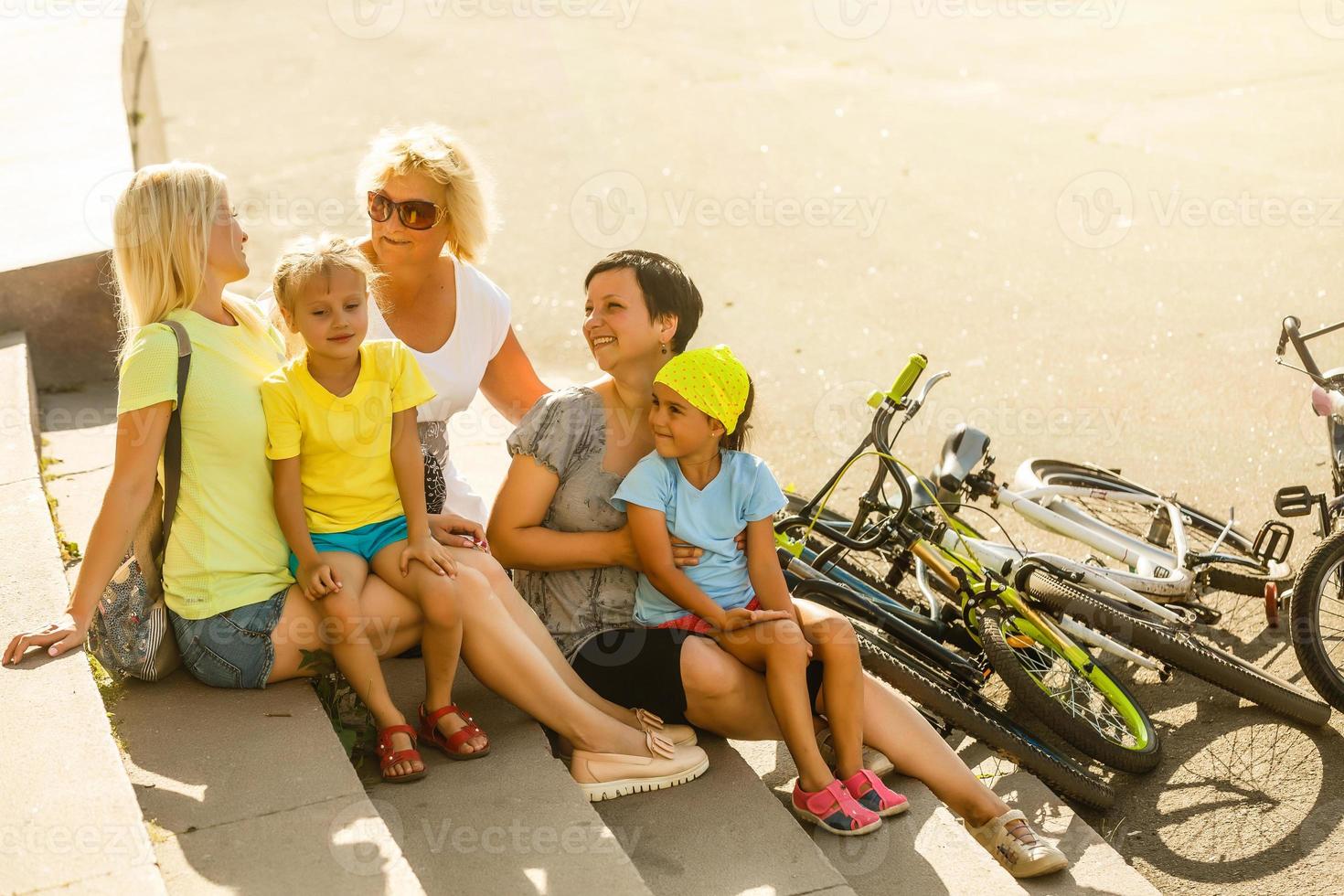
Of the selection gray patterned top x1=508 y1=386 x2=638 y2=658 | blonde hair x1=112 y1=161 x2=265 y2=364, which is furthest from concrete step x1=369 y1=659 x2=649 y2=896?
blonde hair x1=112 y1=161 x2=265 y2=364

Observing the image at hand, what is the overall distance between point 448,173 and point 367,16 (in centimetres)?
1214

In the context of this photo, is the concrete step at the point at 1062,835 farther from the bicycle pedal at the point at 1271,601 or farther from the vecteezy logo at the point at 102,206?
the vecteezy logo at the point at 102,206

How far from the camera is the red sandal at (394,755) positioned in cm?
319

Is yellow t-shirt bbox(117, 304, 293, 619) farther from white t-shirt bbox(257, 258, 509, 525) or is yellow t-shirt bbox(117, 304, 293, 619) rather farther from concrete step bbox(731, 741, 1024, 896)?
concrete step bbox(731, 741, 1024, 896)

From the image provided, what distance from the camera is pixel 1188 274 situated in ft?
26.0

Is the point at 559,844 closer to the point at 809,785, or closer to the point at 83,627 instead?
the point at 809,785

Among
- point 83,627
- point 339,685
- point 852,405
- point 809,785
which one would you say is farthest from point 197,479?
point 852,405

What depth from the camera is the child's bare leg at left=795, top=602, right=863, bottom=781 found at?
3418 millimetres
